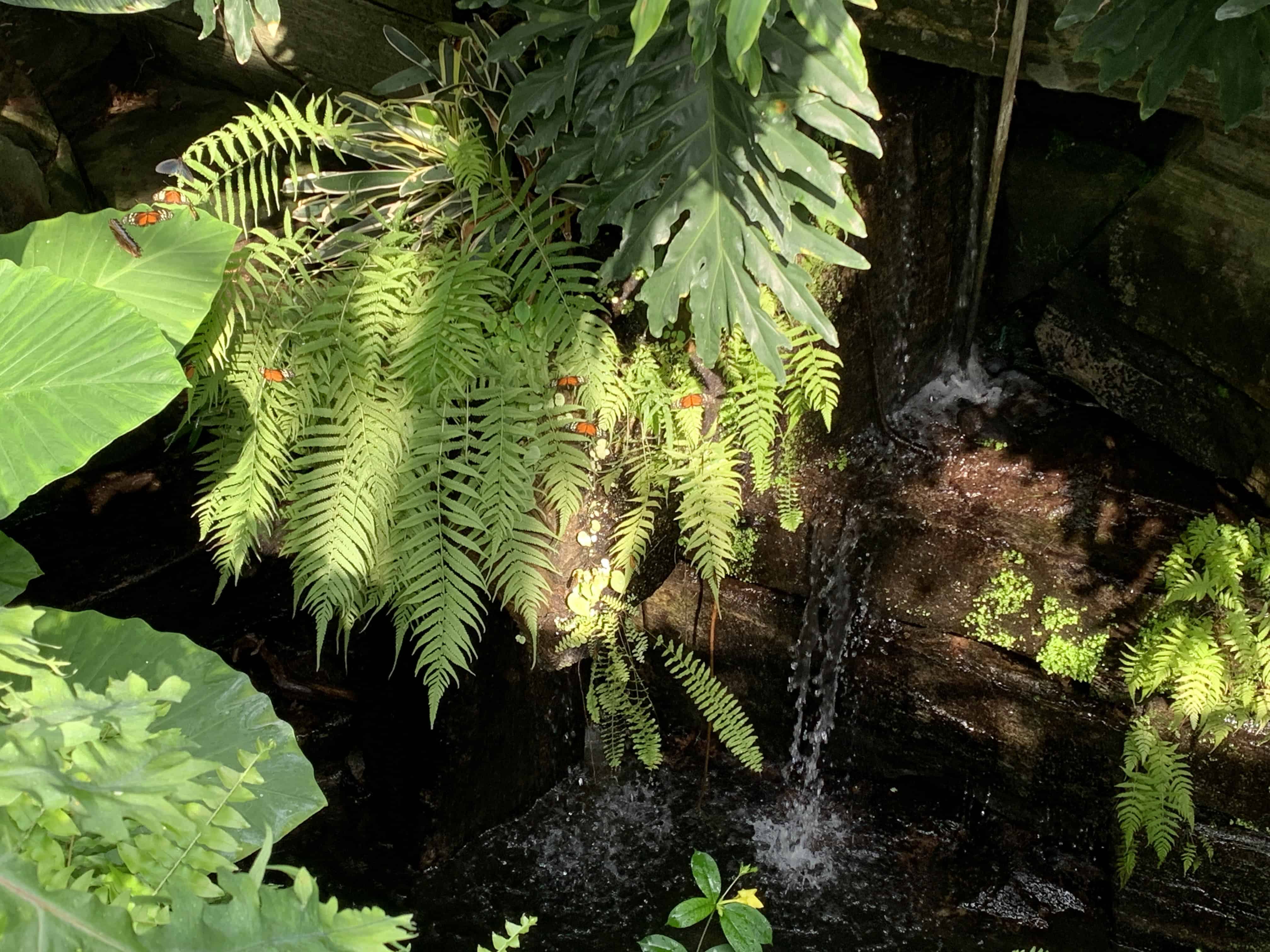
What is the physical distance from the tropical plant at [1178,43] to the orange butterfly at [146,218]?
2.09m

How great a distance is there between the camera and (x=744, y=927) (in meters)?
1.54

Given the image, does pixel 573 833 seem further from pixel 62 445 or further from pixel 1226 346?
pixel 1226 346

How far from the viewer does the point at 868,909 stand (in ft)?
9.66

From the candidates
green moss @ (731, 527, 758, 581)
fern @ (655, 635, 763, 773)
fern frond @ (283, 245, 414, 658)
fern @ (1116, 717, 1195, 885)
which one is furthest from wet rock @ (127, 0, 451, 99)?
fern @ (1116, 717, 1195, 885)

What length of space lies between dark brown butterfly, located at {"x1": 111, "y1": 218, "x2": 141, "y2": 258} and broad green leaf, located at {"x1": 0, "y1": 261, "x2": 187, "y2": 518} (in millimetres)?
714

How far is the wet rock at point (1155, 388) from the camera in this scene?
2.94 metres

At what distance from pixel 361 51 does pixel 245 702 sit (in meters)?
3.05

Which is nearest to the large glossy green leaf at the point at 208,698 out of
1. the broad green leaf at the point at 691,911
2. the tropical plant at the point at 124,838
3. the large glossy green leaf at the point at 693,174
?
the tropical plant at the point at 124,838

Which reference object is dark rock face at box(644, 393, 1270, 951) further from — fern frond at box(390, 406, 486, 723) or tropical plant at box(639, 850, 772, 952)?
tropical plant at box(639, 850, 772, 952)

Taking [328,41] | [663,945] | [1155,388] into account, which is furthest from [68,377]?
[1155,388]

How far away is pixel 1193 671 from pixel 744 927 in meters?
1.68

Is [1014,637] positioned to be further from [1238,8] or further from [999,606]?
[1238,8]

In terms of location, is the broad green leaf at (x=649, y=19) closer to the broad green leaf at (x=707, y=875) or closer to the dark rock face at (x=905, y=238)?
the broad green leaf at (x=707, y=875)

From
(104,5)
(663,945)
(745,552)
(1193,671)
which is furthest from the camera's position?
(745,552)
